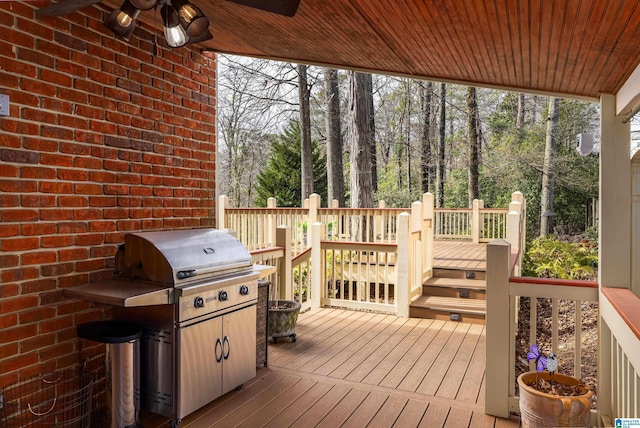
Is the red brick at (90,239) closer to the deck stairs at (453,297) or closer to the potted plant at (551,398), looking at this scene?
the potted plant at (551,398)

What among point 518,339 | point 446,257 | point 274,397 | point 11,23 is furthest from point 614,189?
point 446,257

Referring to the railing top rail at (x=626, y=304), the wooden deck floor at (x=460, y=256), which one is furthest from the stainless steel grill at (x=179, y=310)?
the wooden deck floor at (x=460, y=256)

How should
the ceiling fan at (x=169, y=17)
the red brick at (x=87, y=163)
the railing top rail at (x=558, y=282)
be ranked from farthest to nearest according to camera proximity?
1. the railing top rail at (x=558, y=282)
2. the red brick at (x=87, y=163)
3. the ceiling fan at (x=169, y=17)

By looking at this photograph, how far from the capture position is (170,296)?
2781mm

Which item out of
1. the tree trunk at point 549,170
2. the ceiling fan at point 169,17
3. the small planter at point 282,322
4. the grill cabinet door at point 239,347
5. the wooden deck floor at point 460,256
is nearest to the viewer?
the ceiling fan at point 169,17

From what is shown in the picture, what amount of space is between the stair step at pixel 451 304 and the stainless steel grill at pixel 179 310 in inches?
130

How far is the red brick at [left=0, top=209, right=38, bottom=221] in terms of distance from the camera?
2510mm

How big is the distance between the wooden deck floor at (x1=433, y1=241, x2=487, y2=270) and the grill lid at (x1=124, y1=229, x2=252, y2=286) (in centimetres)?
397

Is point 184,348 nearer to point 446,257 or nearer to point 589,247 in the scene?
point 446,257

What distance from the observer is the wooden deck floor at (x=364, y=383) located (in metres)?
3.00

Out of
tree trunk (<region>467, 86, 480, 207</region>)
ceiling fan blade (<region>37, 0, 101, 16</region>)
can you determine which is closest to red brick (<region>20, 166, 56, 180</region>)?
ceiling fan blade (<region>37, 0, 101, 16</region>)

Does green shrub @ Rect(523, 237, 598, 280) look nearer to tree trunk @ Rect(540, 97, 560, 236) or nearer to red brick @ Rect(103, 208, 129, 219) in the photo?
tree trunk @ Rect(540, 97, 560, 236)

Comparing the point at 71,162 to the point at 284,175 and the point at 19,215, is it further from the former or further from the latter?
the point at 284,175

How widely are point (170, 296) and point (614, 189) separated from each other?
3.08 metres
